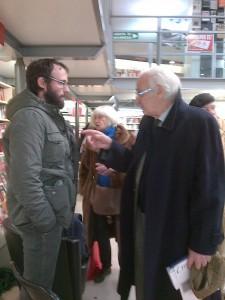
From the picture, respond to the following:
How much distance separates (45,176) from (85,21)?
0.82 metres

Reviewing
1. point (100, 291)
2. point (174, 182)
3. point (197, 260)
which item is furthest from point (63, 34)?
point (100, 291)

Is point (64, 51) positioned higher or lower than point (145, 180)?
higher

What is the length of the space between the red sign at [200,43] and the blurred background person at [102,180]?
4.73 m

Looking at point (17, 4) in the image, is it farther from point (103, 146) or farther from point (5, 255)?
point (5, 255)

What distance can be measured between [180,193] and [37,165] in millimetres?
677

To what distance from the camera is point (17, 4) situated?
1.26 metres

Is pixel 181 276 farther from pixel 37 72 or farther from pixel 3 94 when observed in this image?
pixel 3 94

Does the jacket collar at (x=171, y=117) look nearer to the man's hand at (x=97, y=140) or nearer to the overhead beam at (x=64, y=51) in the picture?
the man's hand at (x=97, y=140)

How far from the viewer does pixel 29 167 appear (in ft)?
4.19

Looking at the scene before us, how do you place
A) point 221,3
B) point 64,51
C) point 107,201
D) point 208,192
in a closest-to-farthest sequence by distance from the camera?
point 208,192
point 64,51
point 107,201
point 221,3

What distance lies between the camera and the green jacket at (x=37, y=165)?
1.29m

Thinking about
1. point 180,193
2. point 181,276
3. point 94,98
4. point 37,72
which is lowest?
point 181,276

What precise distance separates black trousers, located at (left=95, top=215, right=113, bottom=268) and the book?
1111 mm

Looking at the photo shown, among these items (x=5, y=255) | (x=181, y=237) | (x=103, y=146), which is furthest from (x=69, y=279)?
(x=5, y=255)
